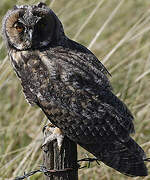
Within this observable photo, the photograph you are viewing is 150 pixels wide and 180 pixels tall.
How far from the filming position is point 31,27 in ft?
9.88

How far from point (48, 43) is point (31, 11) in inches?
10.4

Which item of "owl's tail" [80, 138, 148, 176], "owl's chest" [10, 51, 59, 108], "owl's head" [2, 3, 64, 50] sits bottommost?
"owl's tail" [80, 138, 148, 176]

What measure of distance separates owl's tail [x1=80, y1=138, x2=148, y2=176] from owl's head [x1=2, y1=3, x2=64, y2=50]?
2.58 ft

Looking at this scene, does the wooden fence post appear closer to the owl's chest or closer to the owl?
the owl

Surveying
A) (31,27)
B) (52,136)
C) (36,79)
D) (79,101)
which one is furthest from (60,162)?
(31,27)

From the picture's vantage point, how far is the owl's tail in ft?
9.45

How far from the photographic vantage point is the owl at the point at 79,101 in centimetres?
292

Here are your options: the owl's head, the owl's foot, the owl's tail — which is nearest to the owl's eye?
the owl's head

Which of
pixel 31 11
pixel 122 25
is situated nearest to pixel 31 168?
pixel 31 11

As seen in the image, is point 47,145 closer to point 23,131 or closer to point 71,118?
point 71,118

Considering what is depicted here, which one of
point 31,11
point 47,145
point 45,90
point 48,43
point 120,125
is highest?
point 31,11

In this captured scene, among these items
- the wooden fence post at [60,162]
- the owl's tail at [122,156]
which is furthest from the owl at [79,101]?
the wooden fence post at [60,162]

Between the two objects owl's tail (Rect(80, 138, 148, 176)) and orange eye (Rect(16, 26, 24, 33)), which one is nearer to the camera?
owl's tail (Rect(80, 138, 148, 176))

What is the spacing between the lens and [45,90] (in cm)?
294
